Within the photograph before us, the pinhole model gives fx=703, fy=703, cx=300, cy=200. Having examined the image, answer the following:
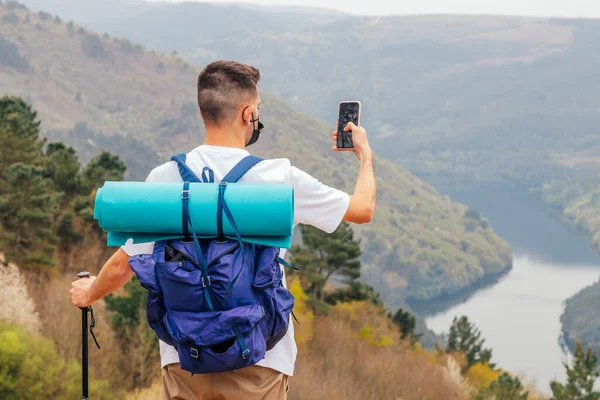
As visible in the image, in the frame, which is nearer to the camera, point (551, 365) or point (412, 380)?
point (412, 380)

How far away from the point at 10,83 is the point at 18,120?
179 meters

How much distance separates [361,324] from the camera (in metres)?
45.8

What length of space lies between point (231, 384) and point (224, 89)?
104 centimetres

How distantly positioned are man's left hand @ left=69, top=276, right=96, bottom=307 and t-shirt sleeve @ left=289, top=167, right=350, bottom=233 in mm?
923

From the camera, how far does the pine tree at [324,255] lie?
41219 millimetres

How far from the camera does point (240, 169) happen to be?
7.88 feet

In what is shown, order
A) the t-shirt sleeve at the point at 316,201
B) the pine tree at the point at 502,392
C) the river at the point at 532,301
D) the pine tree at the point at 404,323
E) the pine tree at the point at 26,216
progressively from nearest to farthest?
the t-shirt sleeve at the point at 316,201
the pine tree at the point at 26,216
the pine tree at the point at 502,392
the pine tree at the point at 404,323
the river at the point at 532,301

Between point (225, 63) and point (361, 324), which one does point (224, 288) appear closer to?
point (225, 63)

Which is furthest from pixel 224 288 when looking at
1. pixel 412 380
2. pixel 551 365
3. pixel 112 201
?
pixel 551 365

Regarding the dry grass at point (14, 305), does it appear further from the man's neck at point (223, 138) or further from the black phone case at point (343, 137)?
the man's neck at point (223, 138)

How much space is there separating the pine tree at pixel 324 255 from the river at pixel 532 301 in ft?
113

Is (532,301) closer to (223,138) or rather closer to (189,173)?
(223,138)

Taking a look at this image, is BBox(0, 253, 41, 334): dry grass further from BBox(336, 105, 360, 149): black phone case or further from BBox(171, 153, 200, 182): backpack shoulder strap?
BBox(171, 153, 200, 182): backpack shoulder strap

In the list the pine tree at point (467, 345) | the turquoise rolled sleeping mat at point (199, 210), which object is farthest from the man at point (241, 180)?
the pine tree at point (467, 345)
